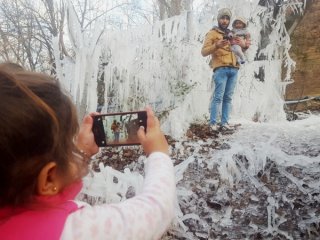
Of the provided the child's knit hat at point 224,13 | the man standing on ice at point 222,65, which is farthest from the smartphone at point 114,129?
the child's knit hat at point 224,13

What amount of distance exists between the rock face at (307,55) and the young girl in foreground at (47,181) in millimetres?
1392

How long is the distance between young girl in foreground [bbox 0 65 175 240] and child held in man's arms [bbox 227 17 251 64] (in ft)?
4.76

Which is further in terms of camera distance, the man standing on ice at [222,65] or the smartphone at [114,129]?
the man standing on ice at [222,65]

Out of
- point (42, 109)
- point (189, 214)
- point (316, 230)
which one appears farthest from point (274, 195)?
point (42, 109)

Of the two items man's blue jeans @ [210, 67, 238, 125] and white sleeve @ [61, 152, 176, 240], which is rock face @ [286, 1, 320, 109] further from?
white sleeve @ [61, 152, 176, 240]

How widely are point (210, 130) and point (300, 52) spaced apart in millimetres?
533

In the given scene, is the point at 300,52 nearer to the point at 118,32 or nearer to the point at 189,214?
the point at 189,214

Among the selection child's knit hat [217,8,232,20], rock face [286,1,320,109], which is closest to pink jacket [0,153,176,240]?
rock face [286,1,320,109]

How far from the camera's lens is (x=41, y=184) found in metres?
0.50

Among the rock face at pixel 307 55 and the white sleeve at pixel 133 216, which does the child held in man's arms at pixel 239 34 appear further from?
the white sleeve at pixel 133 216

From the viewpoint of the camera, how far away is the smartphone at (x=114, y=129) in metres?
0.70

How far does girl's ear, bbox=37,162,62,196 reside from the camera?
19.4 inches

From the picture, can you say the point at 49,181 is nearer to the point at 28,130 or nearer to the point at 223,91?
the point at 28,130

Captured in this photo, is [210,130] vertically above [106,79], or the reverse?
[106,79]
